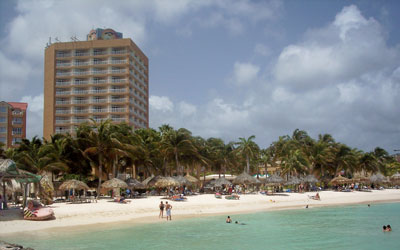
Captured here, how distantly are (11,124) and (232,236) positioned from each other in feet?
221

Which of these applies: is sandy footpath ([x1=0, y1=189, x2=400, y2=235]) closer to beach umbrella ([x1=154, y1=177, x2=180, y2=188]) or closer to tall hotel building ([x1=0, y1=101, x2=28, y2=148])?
beach umbrella ([x1=154, y1=177, x2=180, y2=188])

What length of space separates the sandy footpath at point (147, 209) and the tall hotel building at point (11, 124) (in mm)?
50969

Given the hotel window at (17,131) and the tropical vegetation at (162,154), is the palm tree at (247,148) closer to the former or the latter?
the tropical vegetation at (162,154)

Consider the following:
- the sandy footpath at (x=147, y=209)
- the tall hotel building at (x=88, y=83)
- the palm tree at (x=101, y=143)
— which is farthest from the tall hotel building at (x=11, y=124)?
the sandy footpath at (x=147, y=209)

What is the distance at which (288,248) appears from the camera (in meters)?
17.9

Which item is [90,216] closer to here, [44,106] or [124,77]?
[124,77]

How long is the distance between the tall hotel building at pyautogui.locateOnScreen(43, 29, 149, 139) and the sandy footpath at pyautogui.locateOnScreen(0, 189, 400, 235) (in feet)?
129

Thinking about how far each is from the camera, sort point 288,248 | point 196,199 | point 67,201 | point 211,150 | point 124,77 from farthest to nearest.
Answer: point 124,77
point 211,150
point 196,199
point 67,201
point 288,248

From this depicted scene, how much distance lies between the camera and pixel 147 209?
30.6m

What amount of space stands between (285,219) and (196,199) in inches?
431

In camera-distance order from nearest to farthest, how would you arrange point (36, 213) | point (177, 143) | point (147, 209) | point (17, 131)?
point (36, 213)
point (147, 209)
point (177, 143)
point (17, 131)

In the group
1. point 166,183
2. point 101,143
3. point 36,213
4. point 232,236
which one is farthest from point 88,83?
point 232,236

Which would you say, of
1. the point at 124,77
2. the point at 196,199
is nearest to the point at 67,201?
the point at 196,199

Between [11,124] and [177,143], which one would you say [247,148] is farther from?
[11,124]
